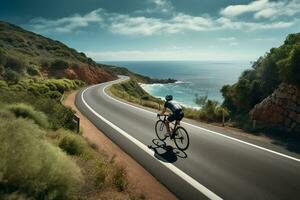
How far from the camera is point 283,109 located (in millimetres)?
17344

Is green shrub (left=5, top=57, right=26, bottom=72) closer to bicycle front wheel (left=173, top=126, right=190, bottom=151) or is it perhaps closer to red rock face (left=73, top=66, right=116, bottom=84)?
red rock face (left=73, top=66, right=116, bottom=84)

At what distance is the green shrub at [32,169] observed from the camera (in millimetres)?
5136

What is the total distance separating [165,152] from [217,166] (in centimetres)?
239

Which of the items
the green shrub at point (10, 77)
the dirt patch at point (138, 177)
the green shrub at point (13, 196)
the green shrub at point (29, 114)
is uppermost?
the green shrub at point (13, 196)

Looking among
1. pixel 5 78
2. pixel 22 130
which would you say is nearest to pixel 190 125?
pixel 22 130

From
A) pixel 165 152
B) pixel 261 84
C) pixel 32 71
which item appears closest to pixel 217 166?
pixel 165 152

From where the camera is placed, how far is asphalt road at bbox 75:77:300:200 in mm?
7414

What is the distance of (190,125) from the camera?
1647cm

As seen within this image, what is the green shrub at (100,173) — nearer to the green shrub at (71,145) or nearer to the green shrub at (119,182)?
the green shrub at (119,182)

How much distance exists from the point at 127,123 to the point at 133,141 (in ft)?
14.8

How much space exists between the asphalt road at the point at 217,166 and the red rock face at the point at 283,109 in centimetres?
521

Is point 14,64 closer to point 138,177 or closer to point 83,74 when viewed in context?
point 83,74

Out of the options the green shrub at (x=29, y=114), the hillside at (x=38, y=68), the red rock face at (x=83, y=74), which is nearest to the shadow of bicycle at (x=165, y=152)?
the green shrub at (x=29, y=114)

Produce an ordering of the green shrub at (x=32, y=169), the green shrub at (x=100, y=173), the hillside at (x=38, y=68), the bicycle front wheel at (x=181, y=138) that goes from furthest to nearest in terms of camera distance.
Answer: the hillside at (x=38, y=68) < the bicycle front wheel at (x=181, y=138) < the green shrub at (x=100, y=173) < the green shrub at (x=32, y=169)
